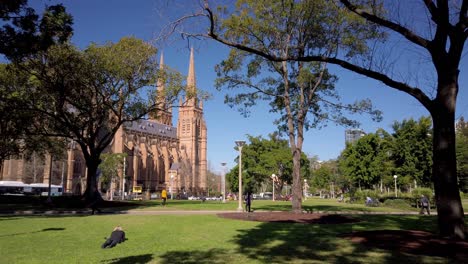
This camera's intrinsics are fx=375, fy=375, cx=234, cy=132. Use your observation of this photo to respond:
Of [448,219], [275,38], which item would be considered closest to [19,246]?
[448,219]

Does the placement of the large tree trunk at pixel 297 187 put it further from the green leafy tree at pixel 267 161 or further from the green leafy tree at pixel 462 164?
the green leafy tree at pixel 267 161

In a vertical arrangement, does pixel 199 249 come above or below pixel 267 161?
below

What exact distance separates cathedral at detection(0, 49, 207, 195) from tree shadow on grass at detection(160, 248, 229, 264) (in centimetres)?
6361

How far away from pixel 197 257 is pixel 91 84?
82.8 feet

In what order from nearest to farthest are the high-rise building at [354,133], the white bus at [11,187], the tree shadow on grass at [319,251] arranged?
the tree shadow on grass at [319,251]
the high-rise building at [354,133]
the white bus at [11,187]

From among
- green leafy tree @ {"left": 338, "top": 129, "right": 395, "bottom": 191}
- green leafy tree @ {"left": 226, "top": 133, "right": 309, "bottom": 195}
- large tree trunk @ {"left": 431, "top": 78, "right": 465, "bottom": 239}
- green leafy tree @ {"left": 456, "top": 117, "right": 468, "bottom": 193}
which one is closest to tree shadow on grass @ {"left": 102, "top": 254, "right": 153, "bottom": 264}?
large tree trunk @ {"left": 431, "top": 78, "right": 465, "bottom": 239}

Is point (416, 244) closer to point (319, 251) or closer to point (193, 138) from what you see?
point (319, 251)

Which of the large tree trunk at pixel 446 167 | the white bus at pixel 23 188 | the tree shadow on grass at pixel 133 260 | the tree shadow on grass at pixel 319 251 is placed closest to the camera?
the tree shadow on grass at pixel 319 251

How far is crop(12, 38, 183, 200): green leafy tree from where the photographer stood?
28.2 meters

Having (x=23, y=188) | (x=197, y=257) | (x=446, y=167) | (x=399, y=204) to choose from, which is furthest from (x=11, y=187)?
(x=446, y=167)

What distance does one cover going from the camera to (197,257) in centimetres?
799

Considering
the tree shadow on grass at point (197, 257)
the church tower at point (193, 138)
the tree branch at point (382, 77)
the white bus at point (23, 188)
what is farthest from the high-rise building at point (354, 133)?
the church tower at point (193, 138)

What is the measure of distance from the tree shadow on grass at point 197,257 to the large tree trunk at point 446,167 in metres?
5.51

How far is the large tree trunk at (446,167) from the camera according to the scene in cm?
916
